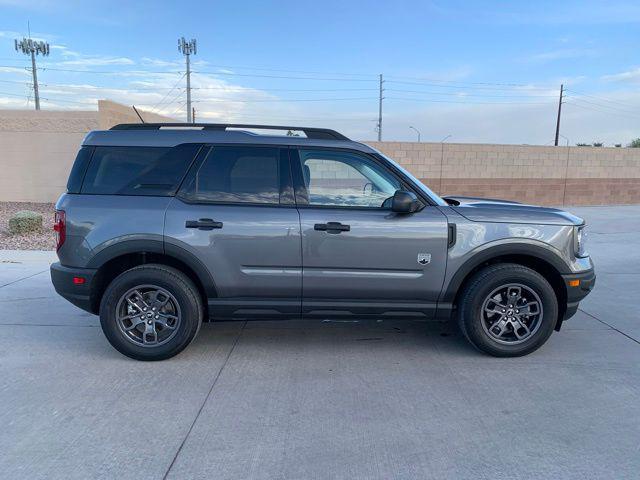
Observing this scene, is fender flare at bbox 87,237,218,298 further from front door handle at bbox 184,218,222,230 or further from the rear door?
front door handle at bbox 184,218,222,230

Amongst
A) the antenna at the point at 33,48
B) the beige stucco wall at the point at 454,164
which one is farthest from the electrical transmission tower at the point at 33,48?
the beige stucco wall at the point at 454,164

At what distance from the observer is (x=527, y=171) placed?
52.4ft

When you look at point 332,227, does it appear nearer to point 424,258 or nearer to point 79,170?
point 424,258

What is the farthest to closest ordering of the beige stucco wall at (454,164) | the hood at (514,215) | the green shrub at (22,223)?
the beige stucco wall at (454,164) → the green shrub at (22,223) → the hood at (514,215)

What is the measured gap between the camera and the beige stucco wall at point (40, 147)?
44.0ft

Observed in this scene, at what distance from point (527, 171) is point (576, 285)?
1284cm

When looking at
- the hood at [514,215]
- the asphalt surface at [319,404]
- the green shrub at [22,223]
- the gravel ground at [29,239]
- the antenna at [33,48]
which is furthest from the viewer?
the antenna at [33,48]

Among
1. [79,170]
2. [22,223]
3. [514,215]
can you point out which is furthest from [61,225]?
[22,223]

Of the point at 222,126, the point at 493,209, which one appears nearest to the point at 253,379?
the point at 222,126

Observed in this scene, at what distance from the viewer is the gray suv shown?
13.5 feet

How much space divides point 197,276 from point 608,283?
587cm

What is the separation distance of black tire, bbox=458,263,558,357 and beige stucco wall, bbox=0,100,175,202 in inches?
471

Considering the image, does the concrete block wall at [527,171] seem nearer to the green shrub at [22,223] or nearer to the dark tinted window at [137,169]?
the green shrub at [22,223]

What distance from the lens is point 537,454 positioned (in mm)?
2949
